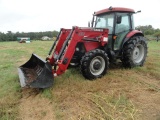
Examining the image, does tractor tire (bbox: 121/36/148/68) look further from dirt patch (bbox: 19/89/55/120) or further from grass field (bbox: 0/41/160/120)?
dirt patch (bbox: 19/89/55/120)

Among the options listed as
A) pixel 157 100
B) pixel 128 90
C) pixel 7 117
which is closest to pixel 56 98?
pixel 7 117

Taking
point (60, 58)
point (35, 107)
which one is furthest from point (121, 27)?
point (35, 107)

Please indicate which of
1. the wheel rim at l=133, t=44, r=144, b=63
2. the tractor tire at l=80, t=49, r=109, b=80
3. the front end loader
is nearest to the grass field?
the tractor tire at l=80, t=49, r=109, b=80

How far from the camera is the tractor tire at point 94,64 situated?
5.53 meters

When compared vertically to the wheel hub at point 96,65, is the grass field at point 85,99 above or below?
below

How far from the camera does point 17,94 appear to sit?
16.4ft

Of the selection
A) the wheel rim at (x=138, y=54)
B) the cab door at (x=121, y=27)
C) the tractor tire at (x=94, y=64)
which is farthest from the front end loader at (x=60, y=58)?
the wheel rim at (x=138, y=54)

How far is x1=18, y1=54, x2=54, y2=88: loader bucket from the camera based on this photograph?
4.85 metres

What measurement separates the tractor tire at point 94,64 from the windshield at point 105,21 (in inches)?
46.6

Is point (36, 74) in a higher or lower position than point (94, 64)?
lower

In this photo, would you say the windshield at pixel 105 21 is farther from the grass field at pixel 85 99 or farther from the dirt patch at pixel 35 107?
the dirt patch at pixel 35 107

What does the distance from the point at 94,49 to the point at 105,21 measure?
1274 mm

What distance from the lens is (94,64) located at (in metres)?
5.77

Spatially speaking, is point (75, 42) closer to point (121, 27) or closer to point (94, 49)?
point (94, 49)
